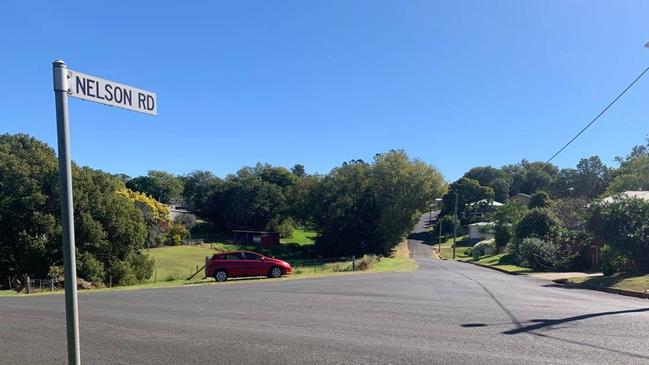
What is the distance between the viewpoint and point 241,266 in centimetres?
2648

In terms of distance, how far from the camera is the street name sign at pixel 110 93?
383 centimetres

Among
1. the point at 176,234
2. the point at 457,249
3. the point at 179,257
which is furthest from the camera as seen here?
the point at 176,234

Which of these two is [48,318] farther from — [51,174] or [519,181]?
[519,181]

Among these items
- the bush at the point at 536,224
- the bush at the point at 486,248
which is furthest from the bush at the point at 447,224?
the bush at the point at 536,224

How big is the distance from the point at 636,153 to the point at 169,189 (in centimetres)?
10714

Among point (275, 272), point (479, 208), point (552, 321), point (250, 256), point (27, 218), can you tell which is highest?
point (27, 218)

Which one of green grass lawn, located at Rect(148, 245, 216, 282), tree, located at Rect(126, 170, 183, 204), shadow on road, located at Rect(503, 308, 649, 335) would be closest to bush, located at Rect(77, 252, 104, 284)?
green grass lawn, located at Rect(148, 245, 216, 282)

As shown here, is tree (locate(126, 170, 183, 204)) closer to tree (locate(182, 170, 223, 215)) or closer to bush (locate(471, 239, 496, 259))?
tree (locate(182, 170, 223, 215))

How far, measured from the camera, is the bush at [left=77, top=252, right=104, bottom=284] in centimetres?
3588

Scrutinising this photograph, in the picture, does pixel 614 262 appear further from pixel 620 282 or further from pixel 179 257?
pixel 179 257

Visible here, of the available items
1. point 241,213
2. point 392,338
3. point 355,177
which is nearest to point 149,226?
point 241,213

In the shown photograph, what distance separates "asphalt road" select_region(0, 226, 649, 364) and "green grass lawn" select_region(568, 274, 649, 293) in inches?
204

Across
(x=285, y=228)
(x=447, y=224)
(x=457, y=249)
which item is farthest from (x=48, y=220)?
(x=447, y=224)

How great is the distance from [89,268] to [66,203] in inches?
1425
